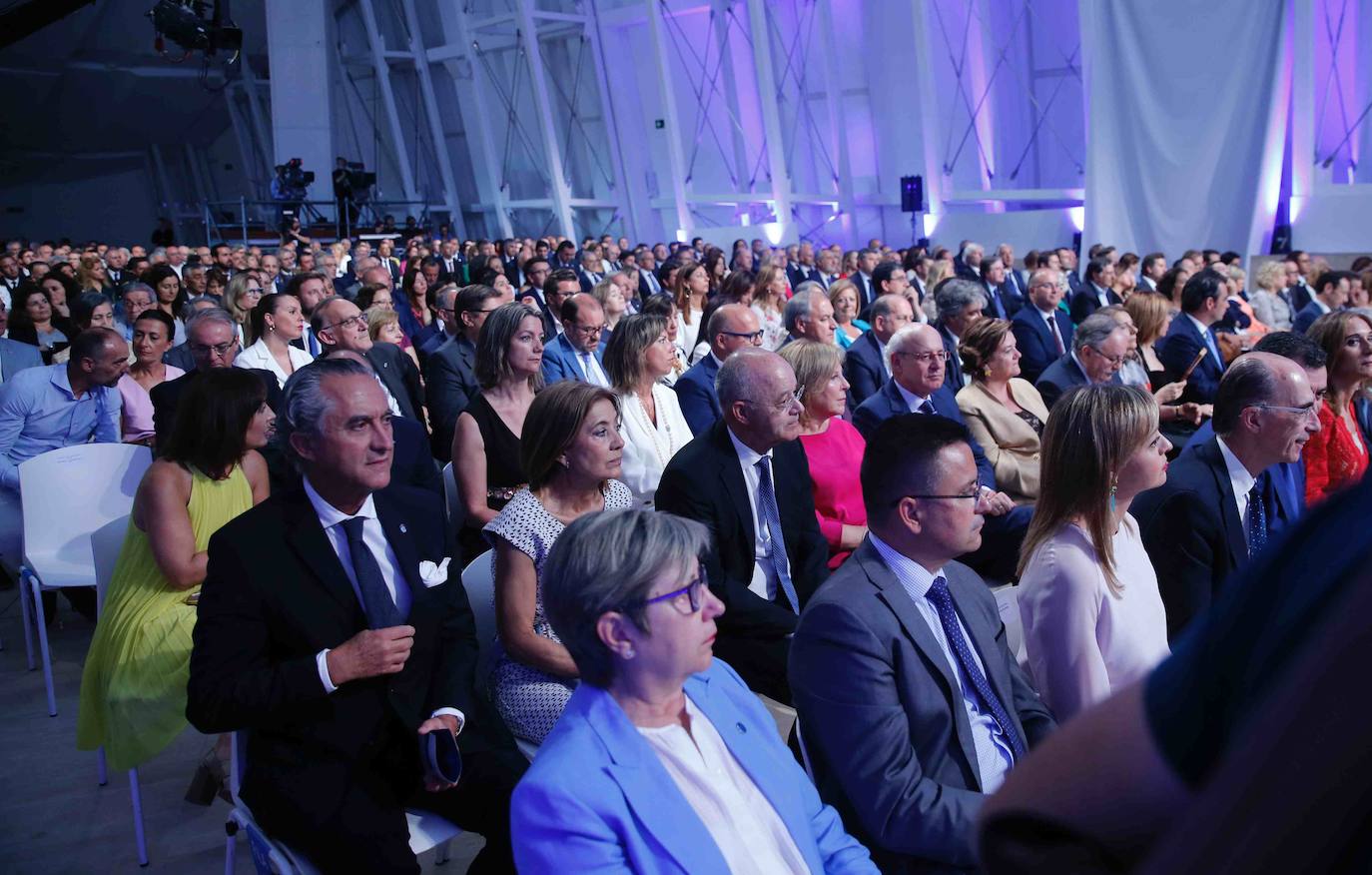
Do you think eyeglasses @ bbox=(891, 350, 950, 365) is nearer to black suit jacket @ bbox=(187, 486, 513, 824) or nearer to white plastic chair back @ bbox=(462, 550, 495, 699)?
white plastic chair back @ bbox=(462, 550, 495, 699)

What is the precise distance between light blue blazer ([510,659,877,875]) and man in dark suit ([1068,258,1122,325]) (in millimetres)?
7095

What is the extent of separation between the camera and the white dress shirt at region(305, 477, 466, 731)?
2.40 m

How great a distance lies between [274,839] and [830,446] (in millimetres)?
2349

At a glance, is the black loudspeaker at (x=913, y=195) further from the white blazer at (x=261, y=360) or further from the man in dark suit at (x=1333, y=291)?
the white blazer at (x=261, y=360)

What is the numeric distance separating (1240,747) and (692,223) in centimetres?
2098

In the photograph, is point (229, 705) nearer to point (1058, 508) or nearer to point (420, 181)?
point (1058, 508)

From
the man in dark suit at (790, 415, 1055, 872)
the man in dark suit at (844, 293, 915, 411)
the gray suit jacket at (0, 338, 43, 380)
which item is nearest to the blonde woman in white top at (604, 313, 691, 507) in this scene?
the man in dark suit at (844, 293, 915, 411)

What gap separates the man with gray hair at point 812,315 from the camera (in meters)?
5.64

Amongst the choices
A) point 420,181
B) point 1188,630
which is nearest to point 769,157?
point 420,181

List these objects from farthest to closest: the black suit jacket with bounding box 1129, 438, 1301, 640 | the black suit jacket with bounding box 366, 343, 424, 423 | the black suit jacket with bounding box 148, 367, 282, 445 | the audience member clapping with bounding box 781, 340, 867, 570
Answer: the black suit jacket with bounding box 366, 343, 424, 423 → the black suit jacket with bounding box 148, 367, 282, 445 → the audience member clapping with bounding box 781, 340, 867, 570 → the black suit jacket with bounding box 1129, 438, 1301, 640

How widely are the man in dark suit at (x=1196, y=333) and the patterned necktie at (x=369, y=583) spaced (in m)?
4.66

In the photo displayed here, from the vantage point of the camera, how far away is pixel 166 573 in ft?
9.64

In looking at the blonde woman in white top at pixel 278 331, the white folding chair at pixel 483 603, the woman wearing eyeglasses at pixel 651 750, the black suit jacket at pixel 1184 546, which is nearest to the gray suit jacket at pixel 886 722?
the woman wearing eyeglasses at pixel 651 750

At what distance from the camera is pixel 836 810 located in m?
2.17
